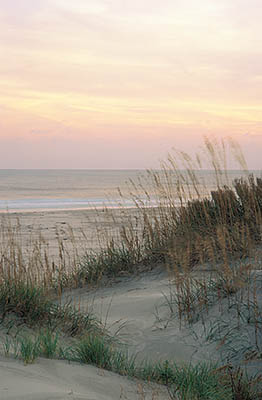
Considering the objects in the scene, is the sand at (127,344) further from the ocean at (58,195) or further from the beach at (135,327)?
the ocean at (58,195)

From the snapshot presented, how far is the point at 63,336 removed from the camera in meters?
4.14

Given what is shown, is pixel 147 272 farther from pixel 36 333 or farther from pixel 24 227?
pixel 24 227

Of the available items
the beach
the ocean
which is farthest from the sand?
the ocean

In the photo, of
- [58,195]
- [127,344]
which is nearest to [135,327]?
[127,344]

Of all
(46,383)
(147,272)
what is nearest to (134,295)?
(147,272)

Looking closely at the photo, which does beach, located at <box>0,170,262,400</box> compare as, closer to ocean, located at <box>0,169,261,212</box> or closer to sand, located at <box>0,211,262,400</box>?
sand, located at <box>0,211,262,400</box>

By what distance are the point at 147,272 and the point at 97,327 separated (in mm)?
2487

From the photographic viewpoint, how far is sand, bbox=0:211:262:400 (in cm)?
271

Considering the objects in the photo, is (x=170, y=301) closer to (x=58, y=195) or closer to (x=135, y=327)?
(x=135, y=327)

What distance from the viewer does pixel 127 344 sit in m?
4.36

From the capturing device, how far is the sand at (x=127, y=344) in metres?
2.71

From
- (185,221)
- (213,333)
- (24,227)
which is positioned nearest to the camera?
(213,333)

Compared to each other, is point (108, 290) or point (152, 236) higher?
point (152, 236)

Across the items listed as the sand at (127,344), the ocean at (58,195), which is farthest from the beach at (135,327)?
the ocean at (58,195)
